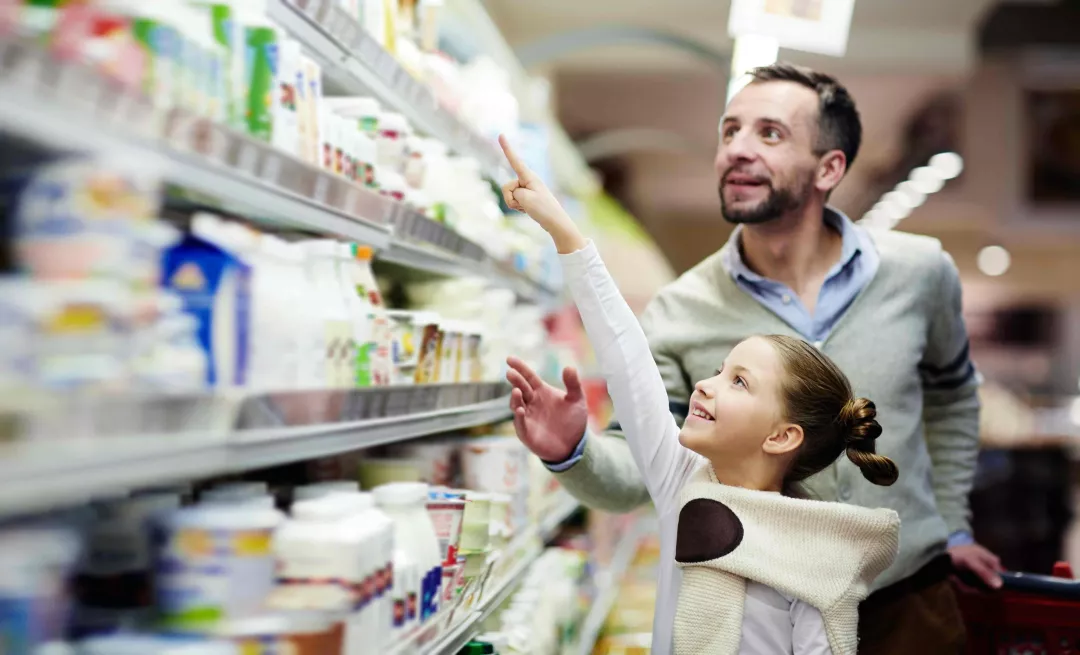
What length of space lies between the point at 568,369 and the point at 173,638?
103 cm

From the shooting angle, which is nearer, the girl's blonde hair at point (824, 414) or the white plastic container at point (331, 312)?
the white plastic container at point (331, 312)

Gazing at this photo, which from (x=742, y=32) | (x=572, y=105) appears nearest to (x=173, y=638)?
(x=742, y=32)

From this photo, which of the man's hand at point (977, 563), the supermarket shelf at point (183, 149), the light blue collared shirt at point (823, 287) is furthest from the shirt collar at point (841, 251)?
the supermarket shelf at point (183, 149)

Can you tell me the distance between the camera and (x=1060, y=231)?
10617 millimetres

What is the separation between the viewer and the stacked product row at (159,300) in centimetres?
102

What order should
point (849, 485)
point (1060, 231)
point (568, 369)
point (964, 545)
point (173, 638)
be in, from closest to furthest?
point (173, 638) < point (568, 369) < point (849, 485) < point (964, 545) < point (1060, 231)

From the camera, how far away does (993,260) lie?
17047mm

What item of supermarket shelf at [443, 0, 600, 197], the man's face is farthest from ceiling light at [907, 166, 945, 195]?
the man's face

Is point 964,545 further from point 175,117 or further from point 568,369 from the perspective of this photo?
point 175,117

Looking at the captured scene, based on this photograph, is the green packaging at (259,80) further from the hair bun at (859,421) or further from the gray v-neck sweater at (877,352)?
the hair bun at (859,421)

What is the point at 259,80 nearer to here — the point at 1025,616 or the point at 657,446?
the point at 657,446

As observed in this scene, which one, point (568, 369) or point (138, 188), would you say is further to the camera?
point (568, 369)

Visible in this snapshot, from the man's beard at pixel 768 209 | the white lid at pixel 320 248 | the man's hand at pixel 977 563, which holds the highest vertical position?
the man's beard at pixel 768 209

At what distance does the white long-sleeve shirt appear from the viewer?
6.62 ft
